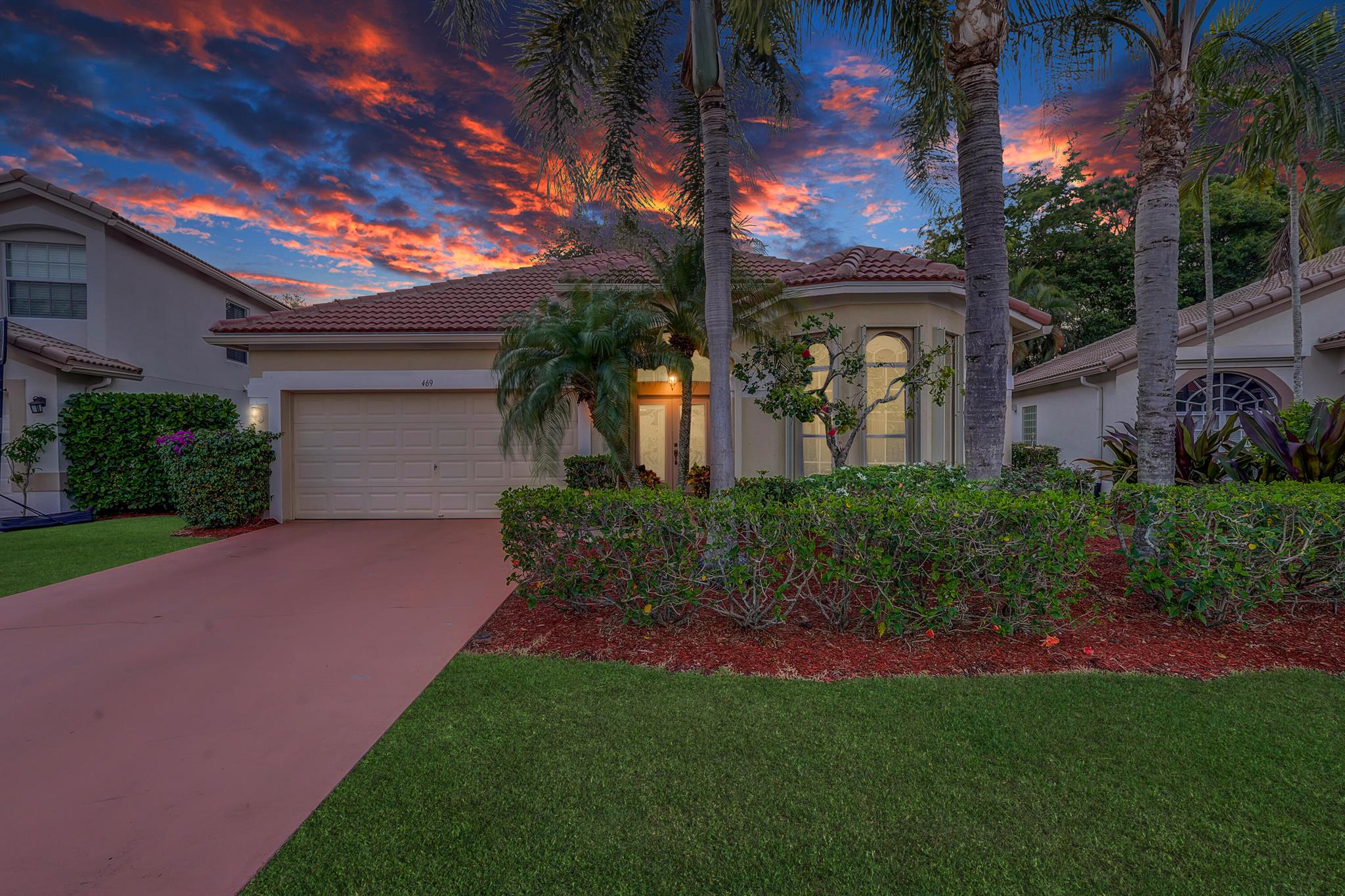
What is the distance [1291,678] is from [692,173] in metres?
7.65

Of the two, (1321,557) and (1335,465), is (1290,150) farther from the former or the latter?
(1321,557)

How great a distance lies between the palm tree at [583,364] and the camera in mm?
7902

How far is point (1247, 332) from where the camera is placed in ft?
43.6

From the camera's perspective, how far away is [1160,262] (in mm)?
5375

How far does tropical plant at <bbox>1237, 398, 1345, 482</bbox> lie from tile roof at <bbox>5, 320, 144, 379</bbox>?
63.1ft

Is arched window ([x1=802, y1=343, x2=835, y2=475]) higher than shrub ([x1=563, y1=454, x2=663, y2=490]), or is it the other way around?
arched window ([x1=802, y1=343, x2=835, y2=475])

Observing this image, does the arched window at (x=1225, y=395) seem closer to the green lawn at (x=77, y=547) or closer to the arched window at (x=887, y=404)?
the arched window at (x=887, y=404)

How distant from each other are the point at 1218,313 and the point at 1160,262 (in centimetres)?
1160

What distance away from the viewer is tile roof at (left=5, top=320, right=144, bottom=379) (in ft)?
36.9

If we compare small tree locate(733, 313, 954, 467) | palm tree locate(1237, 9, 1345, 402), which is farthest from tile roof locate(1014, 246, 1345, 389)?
small tree locate(733, 313, 954, 467)

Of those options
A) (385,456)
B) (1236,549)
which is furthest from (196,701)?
(385,456)

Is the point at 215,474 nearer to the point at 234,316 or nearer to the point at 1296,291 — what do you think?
the point at 234,316

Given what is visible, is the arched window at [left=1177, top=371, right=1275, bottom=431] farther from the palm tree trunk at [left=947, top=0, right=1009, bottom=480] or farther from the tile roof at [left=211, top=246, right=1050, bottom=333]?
the palm tree trunk at [left=947, top=0, right=1009, bottom=480]

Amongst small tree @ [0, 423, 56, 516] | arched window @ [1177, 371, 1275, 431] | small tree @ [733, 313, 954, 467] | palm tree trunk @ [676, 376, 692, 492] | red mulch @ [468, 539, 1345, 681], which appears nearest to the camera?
Result: red mulch @ [468, 539, 1345, 681]
